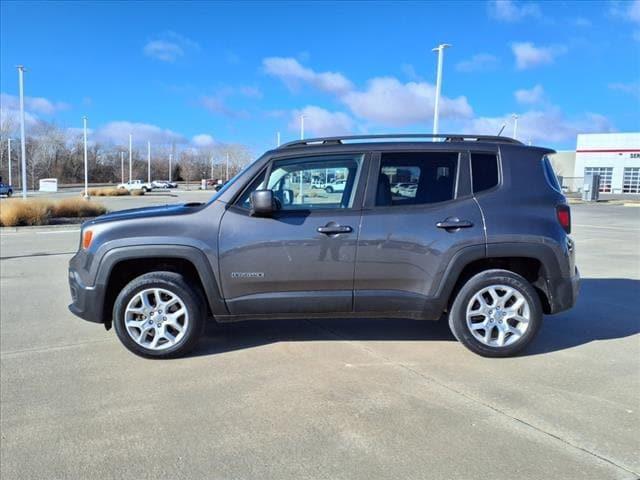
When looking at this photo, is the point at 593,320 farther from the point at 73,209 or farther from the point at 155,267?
the point at 73,209

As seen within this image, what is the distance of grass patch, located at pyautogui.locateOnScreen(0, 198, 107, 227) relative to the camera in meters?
17.6

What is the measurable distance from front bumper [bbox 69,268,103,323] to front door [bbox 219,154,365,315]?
1140 mm

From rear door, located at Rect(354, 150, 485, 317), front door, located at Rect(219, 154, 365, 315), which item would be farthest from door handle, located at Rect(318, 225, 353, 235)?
rear door, located at Rect(354, 150, 485, 317)

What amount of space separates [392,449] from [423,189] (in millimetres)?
2328

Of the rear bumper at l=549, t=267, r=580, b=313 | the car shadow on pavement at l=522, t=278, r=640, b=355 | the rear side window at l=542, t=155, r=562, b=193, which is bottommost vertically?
the car shadow on pavement at l=522, t=278, r=640, b=355

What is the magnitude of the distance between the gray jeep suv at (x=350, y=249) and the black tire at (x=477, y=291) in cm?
1

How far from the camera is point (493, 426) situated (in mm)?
3264

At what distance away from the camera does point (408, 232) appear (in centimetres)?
434

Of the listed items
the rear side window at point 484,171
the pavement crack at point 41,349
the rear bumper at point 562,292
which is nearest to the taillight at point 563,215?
the rear bumper at point 562,292

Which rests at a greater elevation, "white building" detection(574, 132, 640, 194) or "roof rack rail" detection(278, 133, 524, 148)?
"white building" detection(574, 132, 640, 194)

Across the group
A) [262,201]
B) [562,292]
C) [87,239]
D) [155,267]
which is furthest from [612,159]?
[87,239]

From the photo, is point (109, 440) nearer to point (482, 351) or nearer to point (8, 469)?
point (8, 469)

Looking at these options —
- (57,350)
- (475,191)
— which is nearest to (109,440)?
(57,350)

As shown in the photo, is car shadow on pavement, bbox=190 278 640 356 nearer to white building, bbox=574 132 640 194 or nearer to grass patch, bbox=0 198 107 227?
grass patch, bbox=0 198 107 227
